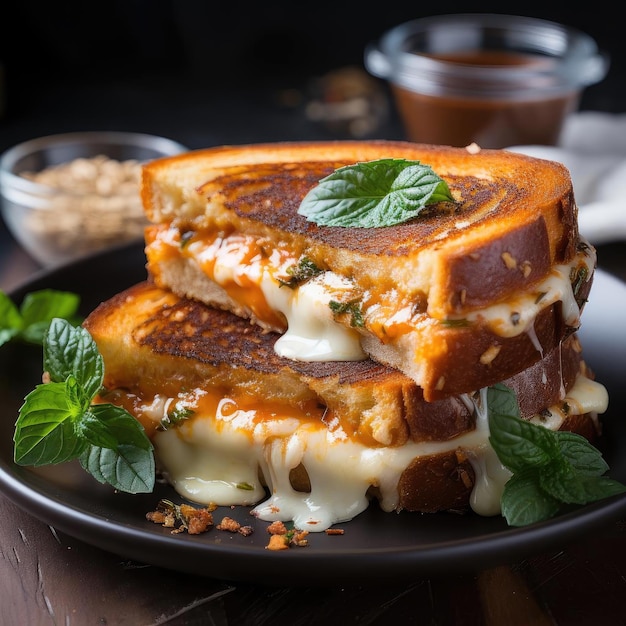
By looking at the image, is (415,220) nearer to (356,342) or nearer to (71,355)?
(356,342)

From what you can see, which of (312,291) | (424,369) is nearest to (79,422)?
(312,291)

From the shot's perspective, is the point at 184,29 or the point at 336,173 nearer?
the point at 336,173

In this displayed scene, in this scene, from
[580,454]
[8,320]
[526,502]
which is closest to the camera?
[526,502]

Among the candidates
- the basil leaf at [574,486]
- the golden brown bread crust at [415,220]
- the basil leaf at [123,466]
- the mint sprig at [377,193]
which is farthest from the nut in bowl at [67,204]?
the basil leaf at [574,486]

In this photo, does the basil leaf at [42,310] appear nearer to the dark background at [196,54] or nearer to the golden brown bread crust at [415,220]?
the golden brown bread crust at [415,220]

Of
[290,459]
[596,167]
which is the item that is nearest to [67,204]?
[290,459]

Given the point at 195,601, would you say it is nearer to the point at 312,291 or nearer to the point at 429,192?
the point at 312,291

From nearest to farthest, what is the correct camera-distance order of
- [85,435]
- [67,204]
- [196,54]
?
1. [85,435]
2. [67,204]
3. [196,54]

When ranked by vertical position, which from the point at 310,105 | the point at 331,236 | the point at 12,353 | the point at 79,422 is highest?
the point at 331,236
